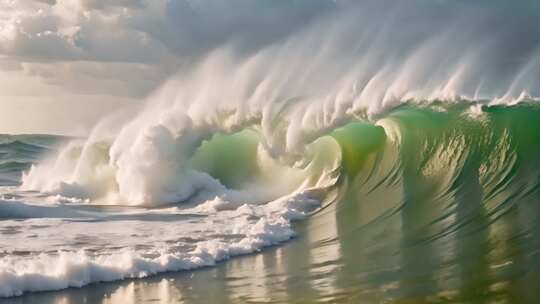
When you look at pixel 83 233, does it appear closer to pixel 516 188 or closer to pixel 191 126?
pixel 516 188

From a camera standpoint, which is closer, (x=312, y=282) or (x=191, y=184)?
(x=312, y=282)

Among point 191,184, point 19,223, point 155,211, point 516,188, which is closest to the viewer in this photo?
point 516,188

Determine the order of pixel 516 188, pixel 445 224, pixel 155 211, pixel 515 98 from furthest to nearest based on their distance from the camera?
pixel 155 211 → pixel 515 98 → pixel 516 188 → pixel 445 224

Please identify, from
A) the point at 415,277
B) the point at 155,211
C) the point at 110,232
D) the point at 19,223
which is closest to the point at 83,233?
the point at 110,232

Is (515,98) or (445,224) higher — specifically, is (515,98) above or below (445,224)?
above

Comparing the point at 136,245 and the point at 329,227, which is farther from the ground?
the point at 329,227

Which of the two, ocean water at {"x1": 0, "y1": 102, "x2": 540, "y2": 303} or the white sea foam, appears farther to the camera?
the white sea foam

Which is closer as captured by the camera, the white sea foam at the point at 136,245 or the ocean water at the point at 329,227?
the ocean water at the point at 329,227

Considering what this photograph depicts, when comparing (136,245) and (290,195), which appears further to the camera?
(290,195)
